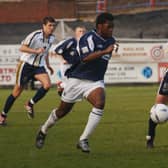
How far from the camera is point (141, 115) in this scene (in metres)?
16.3

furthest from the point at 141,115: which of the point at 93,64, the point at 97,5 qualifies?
the point at 97,5

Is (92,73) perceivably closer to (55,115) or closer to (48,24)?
(55,115)

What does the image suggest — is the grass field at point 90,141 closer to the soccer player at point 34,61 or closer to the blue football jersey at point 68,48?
the soccer player at point 34,61

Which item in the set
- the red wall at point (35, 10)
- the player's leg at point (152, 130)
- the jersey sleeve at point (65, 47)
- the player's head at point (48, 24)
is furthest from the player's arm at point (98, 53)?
the red wall at point (35, 10)

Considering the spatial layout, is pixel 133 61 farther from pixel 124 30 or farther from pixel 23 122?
pixel 23 122

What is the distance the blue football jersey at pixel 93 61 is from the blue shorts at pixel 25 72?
488cm

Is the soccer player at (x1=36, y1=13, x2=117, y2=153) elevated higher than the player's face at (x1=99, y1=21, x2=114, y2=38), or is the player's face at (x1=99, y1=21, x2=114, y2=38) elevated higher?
the player's face at (x1=99, y1=21, x2=114, y2=38)

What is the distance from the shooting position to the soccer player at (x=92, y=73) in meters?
10.1

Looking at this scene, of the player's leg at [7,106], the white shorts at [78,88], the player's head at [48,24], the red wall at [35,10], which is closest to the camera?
the white shorts at [78,88]

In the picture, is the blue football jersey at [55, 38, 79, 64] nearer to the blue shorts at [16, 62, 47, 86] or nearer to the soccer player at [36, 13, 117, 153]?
the blue shorts at [16, 62, 47, 86]

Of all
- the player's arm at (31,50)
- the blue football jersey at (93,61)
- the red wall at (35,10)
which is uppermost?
the blue football jersey at (93,61)

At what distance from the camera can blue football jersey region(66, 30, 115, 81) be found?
397 inches

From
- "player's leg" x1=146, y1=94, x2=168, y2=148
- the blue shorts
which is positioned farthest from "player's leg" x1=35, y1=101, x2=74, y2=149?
the blue shorts

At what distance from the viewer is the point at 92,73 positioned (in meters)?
10.3
